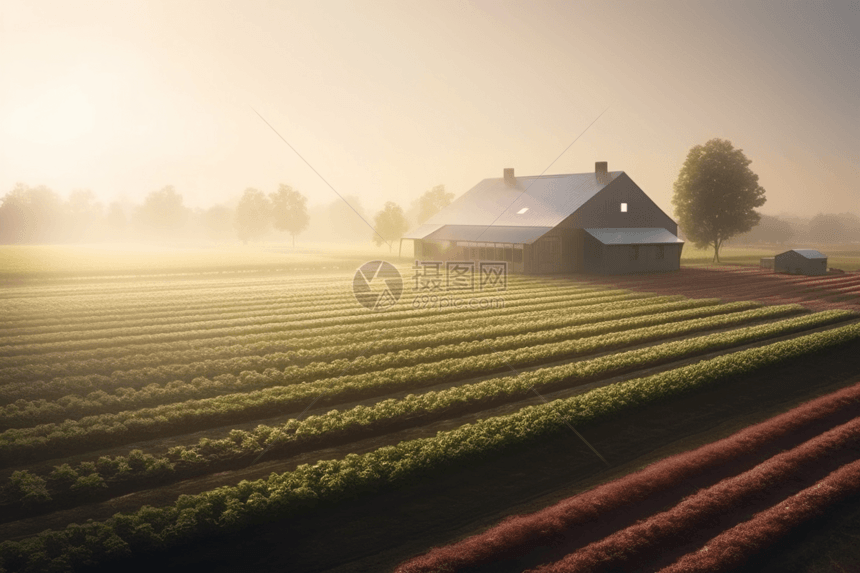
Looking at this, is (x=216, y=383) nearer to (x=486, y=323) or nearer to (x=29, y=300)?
(x=486, y=323)

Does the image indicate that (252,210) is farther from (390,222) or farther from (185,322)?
(185,322)

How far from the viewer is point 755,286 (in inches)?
1615

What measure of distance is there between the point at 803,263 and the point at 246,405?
53.3 meters

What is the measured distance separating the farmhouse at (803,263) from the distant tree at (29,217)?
5685 inches

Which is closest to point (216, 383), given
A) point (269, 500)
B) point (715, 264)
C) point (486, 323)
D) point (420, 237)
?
point (269, 500)

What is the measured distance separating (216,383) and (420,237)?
4377 cm

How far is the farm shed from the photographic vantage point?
165 ft

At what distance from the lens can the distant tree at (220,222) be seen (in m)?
166

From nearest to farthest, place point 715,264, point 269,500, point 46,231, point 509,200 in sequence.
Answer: point 269,500 < point 509,200 < point 715,264 < point 46,231

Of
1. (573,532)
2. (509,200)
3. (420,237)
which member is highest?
(509,200)

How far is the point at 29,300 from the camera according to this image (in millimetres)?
34688

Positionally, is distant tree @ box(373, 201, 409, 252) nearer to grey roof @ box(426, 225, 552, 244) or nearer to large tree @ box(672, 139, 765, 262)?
grey roof @ box(426, 225, 552, 244)

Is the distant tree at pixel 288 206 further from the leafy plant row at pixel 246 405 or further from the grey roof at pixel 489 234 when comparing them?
the leafy plant row at pixel 246 405

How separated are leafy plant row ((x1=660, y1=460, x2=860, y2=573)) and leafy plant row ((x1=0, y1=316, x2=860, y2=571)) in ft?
14.9
